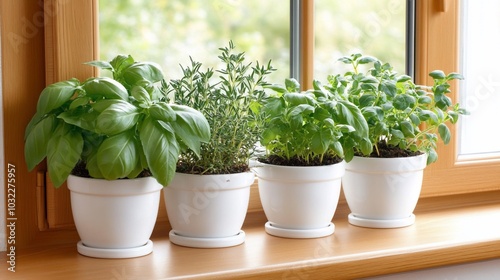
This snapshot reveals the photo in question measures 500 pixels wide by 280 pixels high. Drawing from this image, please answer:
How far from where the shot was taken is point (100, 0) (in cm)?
145

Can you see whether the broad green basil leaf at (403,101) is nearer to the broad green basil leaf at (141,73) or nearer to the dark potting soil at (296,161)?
the dark potting soil at (296,161)

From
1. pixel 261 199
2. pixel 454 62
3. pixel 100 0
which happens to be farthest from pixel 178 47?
pixel 454 62

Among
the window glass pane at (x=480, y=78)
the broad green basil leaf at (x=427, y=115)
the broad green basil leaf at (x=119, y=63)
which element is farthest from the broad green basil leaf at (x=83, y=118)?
the window glass pane at (x=480, y=78)

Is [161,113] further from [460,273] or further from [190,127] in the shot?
[460,273]

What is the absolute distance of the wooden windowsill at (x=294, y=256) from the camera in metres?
1.20

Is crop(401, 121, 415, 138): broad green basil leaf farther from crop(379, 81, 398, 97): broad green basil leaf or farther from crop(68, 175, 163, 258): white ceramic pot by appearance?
crop(68, 175, 163, 258): white ceramic pot

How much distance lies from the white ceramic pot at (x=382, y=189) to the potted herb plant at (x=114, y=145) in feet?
1.36

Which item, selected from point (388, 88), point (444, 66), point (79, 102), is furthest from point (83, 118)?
point (444, 66)

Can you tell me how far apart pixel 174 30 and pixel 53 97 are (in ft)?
1.44

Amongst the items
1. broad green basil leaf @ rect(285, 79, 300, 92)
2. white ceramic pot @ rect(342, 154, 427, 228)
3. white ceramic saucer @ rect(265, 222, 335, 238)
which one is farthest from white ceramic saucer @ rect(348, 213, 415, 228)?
broad green basil leaf @ rect(285, 79, 300, 92)

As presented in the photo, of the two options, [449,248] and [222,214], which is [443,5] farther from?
[222,214]

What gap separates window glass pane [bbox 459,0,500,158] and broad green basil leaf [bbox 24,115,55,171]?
101cm

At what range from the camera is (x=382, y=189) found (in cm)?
148

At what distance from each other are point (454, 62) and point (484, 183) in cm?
31
